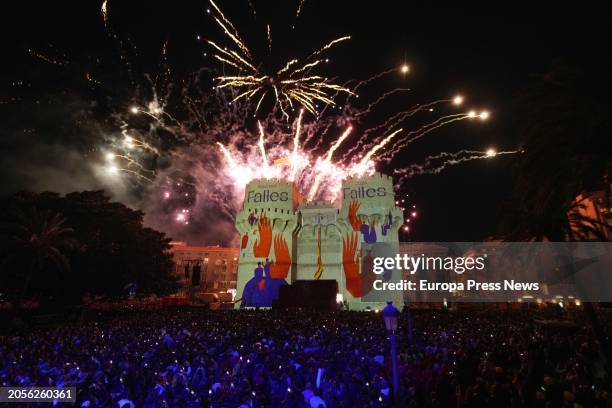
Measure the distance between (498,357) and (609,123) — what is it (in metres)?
8.14

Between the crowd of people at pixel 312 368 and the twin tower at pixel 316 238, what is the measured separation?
23.8 meters

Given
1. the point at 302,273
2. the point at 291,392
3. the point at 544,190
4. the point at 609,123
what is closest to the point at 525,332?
the point at 544,190

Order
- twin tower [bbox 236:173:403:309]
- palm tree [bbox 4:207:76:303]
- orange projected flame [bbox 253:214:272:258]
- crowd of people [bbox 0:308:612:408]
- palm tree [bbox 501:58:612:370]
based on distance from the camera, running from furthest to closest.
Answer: orange projected flame [bbox 253:214:272:258]
twin tower [bbox 236:173:403:309]
palm tree [bbox 4:207:76:303]
palm tree [bbox 501:58:612:370]
crowd of people [bbox 0:308:612:408]

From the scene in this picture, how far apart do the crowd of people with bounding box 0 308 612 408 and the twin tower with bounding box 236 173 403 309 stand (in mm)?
23792

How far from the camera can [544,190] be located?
1237 centimetres

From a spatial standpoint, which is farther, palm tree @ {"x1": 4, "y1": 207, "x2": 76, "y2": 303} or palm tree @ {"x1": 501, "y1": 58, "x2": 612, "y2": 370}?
palm tree @ {"x1": 4, "y1": 207, "x2": 76, "y2": 303}

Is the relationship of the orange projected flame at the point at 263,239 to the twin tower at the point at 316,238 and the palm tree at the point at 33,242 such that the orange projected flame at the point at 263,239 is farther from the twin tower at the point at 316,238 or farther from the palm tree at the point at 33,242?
the palm tree at the point at 33,242

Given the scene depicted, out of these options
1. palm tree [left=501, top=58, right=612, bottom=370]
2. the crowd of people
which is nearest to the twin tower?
the crowd of people

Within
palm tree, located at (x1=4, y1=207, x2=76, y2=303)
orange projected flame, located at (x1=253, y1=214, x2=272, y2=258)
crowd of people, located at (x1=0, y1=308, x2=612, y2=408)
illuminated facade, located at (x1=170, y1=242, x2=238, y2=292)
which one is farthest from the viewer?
illuminated facade, located at (x1=170, y1=242, x2=238, y2=292)

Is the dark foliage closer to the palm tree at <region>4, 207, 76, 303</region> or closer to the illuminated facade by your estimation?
the palm tree at <region>4, 207, 76, 303</region>

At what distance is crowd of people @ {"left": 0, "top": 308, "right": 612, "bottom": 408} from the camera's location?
23.5 feet

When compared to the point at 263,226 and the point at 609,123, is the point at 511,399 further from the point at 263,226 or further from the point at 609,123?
the point at 263,226

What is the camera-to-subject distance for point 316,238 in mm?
44469

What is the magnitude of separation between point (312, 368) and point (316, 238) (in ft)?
116
